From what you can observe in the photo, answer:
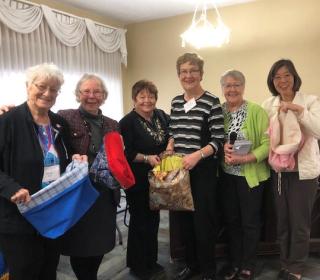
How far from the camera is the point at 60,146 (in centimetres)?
153

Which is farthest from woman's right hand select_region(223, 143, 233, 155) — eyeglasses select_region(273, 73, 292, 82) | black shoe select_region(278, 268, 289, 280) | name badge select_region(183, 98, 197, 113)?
black shoe select_region(278, 268, 289, 280)

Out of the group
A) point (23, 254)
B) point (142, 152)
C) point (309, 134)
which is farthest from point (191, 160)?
point (23, 254)

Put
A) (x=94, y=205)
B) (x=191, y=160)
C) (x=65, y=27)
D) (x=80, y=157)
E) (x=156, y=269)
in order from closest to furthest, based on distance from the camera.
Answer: (x=80, y=157)
(x=94, y=205)
(x=191, y=160)
(x=156, y=269)
(x=65, y=27)

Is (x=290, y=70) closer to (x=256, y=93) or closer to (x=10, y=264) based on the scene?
(x=10, y=264)

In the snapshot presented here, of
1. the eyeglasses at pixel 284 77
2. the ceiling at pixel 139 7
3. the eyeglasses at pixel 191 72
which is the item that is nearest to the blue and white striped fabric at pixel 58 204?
the eyeglasses at pixel 191 72

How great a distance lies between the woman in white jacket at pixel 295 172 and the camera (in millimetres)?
1937

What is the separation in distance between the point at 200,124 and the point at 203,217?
0.59m

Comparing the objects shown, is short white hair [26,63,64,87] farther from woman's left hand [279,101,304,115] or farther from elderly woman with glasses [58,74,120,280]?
woman's left hand [279,101,304,115]

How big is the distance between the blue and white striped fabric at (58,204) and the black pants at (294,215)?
1.31 meters

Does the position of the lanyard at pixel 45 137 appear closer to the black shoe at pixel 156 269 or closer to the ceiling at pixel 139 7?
the black shoe at pixel 156 269

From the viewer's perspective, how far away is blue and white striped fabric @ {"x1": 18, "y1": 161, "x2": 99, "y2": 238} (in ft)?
4.45

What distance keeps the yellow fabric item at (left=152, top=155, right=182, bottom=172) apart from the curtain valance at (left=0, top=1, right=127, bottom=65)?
7.98 feet

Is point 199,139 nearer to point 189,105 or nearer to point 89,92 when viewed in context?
point 189,105

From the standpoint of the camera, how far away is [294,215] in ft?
6.72
